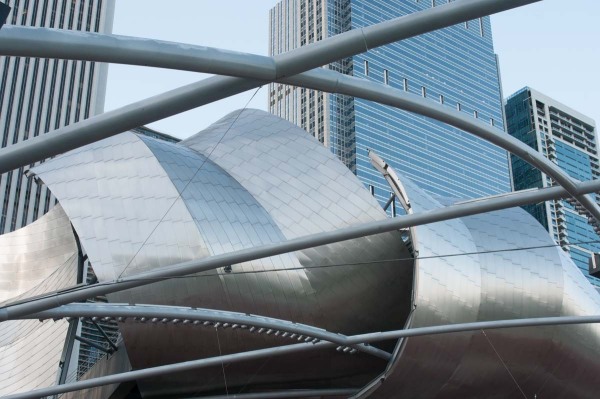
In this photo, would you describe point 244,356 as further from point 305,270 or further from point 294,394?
point 294,394

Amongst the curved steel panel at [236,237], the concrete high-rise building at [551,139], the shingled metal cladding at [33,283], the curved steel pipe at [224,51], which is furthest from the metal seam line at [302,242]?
the concrete high-rise building at [551,139]

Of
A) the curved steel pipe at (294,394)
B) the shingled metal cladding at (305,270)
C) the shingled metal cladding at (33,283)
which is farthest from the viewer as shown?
the shingled metal cladding at (33,283)

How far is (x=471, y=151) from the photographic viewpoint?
125938mm

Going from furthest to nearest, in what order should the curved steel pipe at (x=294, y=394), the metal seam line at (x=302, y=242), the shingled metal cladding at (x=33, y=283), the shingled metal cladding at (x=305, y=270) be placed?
the shingled metal cladding at (x=33, y=283) < the curved steel pipe at (x=294, y=394) < the shingled metal cladding at (x=305, y=270) < the metal seam line at (x=302, y=242)

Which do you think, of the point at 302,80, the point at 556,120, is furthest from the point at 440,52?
the point at 302,80

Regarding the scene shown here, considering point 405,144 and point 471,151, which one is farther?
point 471,151

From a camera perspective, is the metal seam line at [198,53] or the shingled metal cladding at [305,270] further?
the shingled metal cladding at [305,270]

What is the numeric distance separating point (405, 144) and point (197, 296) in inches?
3452

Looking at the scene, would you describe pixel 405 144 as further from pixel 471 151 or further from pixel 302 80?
pixel 302 80

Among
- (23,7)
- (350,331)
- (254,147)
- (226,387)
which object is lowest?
(226,387)

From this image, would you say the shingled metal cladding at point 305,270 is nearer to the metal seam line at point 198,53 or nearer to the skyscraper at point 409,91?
the metal seam line at point 198,53

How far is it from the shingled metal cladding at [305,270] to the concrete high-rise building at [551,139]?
11768 cm

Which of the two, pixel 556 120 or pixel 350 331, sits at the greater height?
pixel 556 120

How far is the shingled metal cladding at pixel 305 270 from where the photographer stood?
29.7 meters
